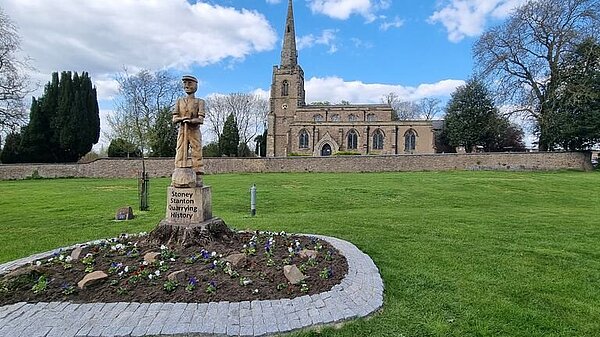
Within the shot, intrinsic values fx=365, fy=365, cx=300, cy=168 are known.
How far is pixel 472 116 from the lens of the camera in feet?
131

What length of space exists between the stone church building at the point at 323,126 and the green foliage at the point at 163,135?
16.5 metres

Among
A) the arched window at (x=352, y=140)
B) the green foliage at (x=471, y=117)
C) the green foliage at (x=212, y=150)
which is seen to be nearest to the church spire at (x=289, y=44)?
the arched window at (x=352, y=140)

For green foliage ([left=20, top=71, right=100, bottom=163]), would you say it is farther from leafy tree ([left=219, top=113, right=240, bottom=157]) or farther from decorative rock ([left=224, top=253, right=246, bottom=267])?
decorative rock ([left=224, top=253, right=246, bottom=267])

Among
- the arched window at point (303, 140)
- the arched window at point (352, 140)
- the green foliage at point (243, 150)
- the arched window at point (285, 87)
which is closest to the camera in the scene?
the arched window at point (352, 140)

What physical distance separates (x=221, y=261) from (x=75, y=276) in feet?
5.94

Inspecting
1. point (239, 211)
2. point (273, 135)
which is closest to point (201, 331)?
point (239, 211)

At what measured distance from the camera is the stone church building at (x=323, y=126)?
49.4 meters

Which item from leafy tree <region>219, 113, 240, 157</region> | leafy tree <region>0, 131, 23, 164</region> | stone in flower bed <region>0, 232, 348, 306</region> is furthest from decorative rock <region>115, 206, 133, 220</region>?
leafy tree <region>219, 113, 240, 157</region>

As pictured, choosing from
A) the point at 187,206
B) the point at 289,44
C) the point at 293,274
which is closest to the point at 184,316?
the point at 293,274

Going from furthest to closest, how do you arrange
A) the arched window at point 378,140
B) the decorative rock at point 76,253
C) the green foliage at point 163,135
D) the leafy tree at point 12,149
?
the arched window at point 378,140 → the green foliage at point 163,135 → the leafy tree at point 12,149 → the decorative rock at point 76,253

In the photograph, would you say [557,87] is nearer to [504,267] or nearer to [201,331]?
[504,267]

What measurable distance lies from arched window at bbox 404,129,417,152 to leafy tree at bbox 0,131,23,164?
142 ft

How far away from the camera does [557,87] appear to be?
100 feet

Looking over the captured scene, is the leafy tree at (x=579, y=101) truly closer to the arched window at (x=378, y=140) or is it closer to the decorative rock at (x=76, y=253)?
the arched window at (x=378, y=140)
